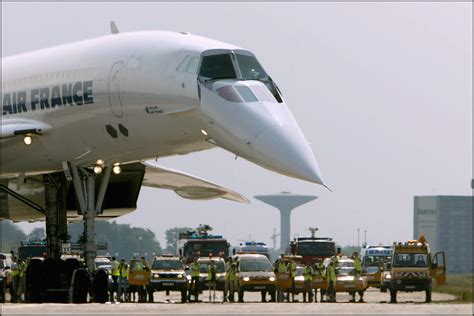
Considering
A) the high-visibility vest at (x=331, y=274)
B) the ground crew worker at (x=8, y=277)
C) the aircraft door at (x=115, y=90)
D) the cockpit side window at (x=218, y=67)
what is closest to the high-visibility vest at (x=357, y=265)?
the high-visibility vest at (x=331, y=274)

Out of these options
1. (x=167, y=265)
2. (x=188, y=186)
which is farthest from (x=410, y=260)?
(x=188, y=186)

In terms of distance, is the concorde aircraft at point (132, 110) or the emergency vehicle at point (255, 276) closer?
the concorde aircraft at point (132, 110)

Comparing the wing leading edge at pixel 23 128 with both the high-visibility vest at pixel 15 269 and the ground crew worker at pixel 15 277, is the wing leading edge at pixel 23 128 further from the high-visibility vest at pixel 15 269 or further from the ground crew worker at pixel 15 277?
the high-visibility vest at pixel 15 269

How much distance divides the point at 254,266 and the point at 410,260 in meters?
5.31

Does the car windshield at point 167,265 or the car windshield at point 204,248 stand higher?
the car windshield at point 204,248

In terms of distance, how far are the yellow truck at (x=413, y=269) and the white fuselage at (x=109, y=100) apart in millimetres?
17716

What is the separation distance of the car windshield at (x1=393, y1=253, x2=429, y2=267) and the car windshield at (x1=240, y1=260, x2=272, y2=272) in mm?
4314

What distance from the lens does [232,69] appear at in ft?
100

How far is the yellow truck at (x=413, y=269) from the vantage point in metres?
49.2

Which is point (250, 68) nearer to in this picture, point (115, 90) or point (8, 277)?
point (115, 90)

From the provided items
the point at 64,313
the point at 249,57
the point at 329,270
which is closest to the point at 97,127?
the point at 249,57

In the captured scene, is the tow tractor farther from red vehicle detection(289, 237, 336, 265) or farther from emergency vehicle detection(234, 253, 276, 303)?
emergency vehicle detection(234, 253, 276, 303)

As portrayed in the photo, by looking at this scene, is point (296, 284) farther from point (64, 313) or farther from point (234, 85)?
point (64, 313)

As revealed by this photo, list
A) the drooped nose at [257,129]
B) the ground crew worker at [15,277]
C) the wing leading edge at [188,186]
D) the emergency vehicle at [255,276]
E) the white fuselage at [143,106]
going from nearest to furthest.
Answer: the drooped nose at [257,129] < the white fuselage at [143,106] < the wing leading edge at [188,186] < the ground crew worker at [15,277] < the emergency vehicle at [255,276]
